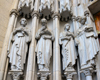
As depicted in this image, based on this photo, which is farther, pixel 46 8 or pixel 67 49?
pixel 46 8

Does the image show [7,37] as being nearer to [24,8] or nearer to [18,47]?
[18,47]

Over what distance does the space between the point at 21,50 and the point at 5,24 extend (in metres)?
1.36

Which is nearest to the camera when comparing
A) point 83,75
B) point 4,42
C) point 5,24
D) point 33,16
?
point 83,75

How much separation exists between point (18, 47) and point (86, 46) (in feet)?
7.27

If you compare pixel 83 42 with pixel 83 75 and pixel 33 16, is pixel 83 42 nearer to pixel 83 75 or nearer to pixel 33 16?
pixel 83 75

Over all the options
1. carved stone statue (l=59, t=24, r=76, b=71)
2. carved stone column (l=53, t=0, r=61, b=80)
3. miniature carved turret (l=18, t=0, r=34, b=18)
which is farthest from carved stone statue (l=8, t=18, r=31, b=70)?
carved stone statue (l=59, t=24, r=76, b=71)

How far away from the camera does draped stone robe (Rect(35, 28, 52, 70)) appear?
4.05 m

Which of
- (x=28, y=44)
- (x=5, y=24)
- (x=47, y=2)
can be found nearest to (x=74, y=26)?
(x=47, y=2)

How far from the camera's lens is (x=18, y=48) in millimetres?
4219

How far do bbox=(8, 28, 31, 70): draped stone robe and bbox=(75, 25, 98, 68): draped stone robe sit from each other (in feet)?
5.87

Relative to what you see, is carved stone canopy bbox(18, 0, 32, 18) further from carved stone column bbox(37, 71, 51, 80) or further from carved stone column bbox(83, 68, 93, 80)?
carved stone column bbox(83, 68, 93, 80)

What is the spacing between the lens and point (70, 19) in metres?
5.50

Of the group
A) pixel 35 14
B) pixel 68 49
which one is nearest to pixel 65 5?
pixel 35 14

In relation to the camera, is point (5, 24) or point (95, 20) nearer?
point (5, 24)
